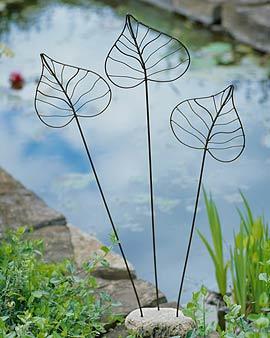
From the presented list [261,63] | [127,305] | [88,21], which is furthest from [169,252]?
[88,21]

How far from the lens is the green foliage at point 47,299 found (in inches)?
78.3

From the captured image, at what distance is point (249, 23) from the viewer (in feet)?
18.9

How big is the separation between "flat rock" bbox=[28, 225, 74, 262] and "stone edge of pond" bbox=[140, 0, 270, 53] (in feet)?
9.10

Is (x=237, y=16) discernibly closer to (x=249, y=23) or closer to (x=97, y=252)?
(x=249, y=23)

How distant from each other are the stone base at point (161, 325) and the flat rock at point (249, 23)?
3.67 meters

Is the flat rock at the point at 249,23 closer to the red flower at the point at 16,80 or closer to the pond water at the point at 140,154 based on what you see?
the pond water at the point at 140,154

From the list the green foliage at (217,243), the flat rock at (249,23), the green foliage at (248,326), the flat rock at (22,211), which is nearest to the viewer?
the green foliage at (248,326)

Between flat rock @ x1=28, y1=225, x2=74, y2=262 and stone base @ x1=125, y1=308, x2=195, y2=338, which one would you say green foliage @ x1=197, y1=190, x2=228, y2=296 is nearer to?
flat rock @ x1=28, y1=225, x2=74, y2=262

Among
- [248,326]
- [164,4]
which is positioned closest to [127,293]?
[248,326]

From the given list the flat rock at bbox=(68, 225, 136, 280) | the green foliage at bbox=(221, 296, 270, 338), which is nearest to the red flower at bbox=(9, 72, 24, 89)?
the flat rock at bbox=(68, 225, 136, 280)

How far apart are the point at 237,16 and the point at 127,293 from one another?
3.67 m

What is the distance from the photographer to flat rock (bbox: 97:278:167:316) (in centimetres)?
246

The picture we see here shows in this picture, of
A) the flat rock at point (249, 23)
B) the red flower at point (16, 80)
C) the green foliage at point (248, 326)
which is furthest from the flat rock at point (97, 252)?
the flat rock at point (249, 23)

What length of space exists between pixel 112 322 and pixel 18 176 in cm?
206
